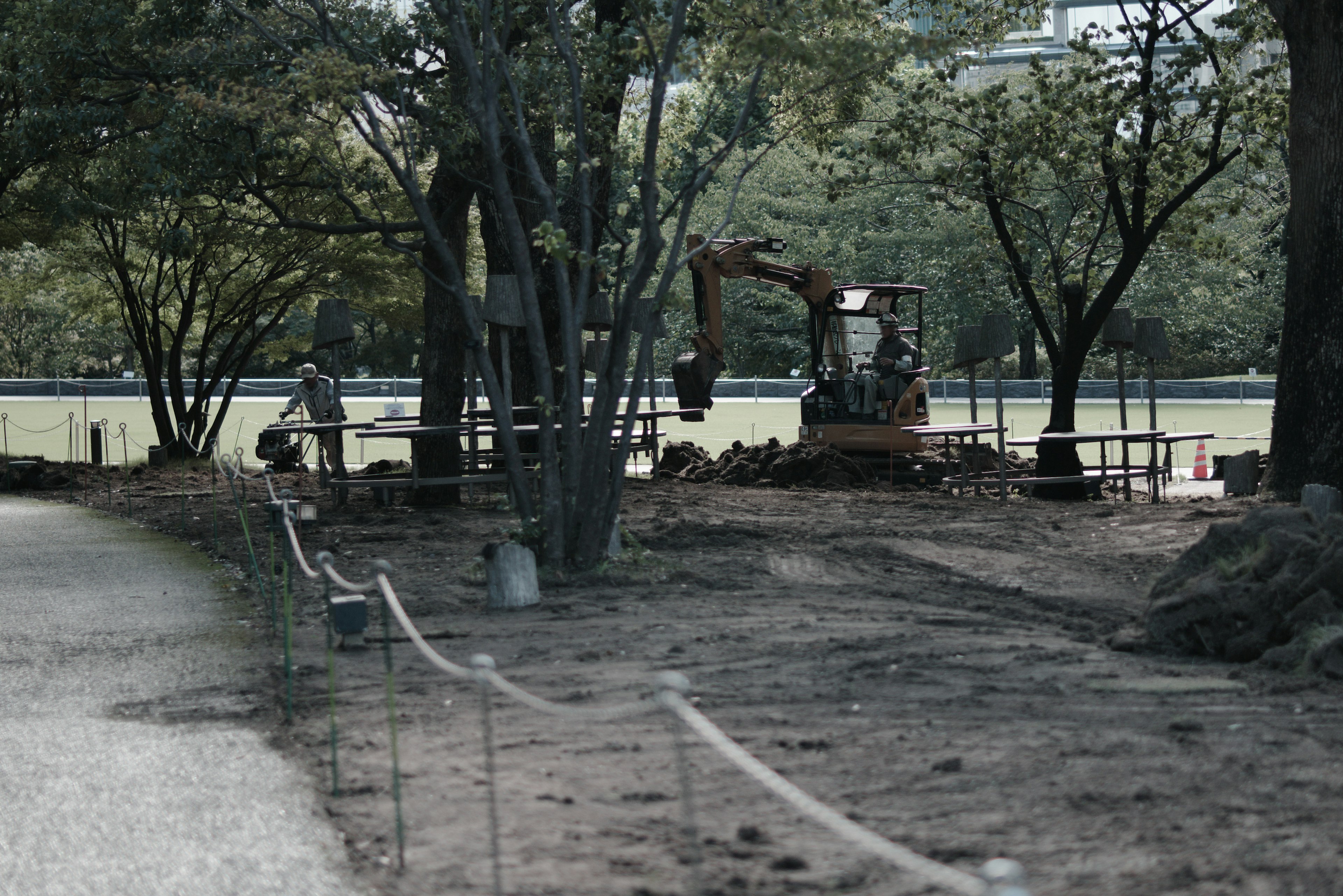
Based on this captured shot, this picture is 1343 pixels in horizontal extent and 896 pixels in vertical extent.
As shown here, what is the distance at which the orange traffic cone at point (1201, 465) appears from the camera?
22.3 meters

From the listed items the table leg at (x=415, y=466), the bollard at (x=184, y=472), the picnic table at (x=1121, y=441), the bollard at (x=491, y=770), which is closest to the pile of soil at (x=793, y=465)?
the picnic table at (x=1121, y=441)

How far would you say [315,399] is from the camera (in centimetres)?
2130

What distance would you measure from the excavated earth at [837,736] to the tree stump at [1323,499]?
1.36 metres

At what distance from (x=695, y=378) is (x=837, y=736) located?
13.4m

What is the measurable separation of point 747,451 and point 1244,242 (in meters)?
29.2

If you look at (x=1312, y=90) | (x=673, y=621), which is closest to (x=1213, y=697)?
(x=673, y=621)

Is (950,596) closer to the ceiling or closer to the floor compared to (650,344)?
closer to the floor

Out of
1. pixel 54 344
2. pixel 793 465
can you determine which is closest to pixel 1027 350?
pixel 793 465

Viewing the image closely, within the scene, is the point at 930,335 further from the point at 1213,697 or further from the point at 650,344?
the point at 1213,697

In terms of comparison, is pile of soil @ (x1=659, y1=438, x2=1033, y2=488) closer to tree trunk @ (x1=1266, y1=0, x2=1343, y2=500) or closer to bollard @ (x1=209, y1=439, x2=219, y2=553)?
tree trunk @ (x1=1266, y1=0, x2=1343, y2=500)

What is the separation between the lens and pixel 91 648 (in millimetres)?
9062

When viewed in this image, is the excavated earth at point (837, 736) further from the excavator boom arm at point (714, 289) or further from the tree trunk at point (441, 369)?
the excavator boom arm at point (714, 289)

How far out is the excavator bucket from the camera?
62.7ft

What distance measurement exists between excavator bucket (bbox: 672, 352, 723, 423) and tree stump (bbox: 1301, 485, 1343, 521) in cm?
868
